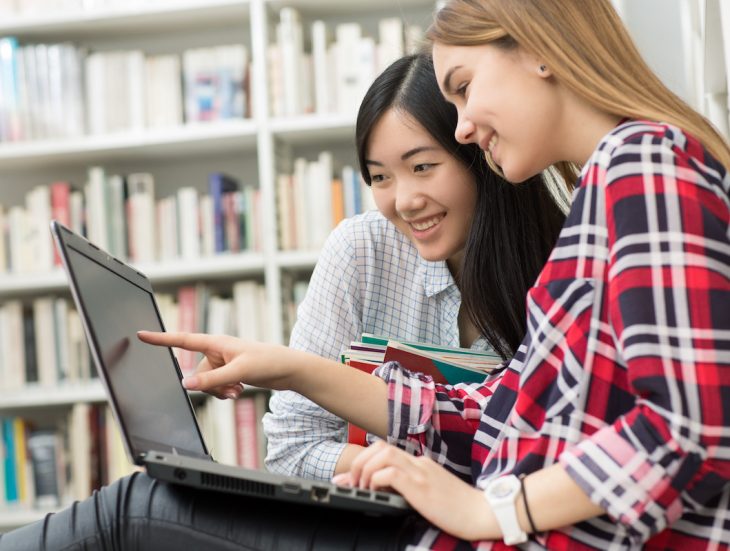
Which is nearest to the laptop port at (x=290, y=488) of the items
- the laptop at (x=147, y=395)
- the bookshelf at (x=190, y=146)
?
the laptop at (x=147, y=395)

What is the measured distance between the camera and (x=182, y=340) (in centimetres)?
101

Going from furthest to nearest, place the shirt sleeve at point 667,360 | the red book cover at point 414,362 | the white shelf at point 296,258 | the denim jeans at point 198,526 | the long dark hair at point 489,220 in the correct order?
the white shelf at point 296,258 → the long dark hair at point 489,220 → the red book cover at point 414,362 → the denim jeans at point 198,526 → the shirt sleeve at point 667,360

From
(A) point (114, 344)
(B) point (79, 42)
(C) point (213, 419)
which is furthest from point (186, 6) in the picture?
(A) point (114, 344)

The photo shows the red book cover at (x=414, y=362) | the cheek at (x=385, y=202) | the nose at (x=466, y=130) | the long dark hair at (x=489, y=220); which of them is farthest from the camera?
the cheek at (x=385, y=202)

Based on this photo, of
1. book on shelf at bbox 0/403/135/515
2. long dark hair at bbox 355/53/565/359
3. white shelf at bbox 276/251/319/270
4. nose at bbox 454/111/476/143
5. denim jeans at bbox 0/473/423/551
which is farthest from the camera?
book on shelf at bbox 0/403/135/515

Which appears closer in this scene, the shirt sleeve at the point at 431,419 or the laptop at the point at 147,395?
the laptop at the point at 147,395

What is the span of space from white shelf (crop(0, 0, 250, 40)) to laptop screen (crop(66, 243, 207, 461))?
1.77m

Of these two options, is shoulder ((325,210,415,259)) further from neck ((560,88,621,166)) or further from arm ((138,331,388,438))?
neck ((560,88,621,166))

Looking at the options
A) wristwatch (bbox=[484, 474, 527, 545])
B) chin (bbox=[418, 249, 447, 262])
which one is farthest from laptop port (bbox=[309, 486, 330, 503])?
chin (bbox=[418, 249, 447, 262])

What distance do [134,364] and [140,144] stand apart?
185cm

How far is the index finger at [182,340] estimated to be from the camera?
1.01 metres

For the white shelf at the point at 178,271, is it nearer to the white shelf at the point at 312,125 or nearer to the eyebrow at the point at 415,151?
the white shelf at the point at 312,125

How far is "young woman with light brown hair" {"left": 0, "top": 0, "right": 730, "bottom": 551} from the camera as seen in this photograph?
720mm

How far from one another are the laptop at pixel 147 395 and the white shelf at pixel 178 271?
1448mm
